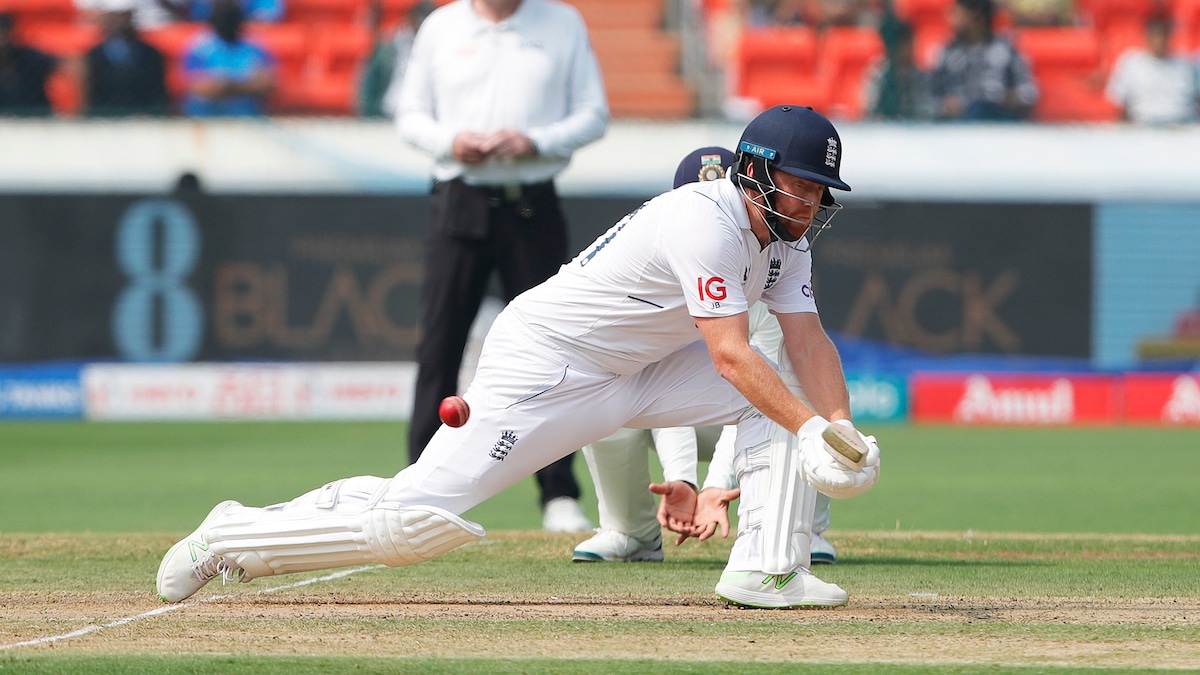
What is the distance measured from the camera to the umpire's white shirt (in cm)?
628

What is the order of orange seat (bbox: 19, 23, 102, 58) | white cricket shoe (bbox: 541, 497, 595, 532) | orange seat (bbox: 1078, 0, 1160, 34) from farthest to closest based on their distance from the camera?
1. orange seat (bbox: 1078, 0, 1160, 34)
2. orange seat (bbox: 19, 23, 102, 58)
3. white cricket shoe (bbox: 541, 497, 595, 532)

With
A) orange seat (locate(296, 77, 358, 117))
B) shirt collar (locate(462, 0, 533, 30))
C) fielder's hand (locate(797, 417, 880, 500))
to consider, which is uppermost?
shirt collar (locate(462, 0, 533, 30))

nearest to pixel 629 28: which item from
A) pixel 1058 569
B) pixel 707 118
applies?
pixel 707 118

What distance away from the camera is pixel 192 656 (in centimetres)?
346

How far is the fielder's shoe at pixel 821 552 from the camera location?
5.15 meters

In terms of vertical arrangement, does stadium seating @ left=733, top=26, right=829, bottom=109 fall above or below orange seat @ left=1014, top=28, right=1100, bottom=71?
below

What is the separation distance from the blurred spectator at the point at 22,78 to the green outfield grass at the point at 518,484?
2.52m

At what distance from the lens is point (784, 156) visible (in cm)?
402

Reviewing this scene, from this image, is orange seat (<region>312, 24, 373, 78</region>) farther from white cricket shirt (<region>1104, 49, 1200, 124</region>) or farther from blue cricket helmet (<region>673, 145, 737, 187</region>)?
blue cricket helmet (<region>673, 145, 737, 187</region>)

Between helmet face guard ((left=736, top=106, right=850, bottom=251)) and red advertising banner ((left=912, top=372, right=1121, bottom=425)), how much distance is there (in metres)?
8.33

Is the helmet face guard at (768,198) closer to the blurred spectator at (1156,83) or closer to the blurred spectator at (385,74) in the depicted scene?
the blurred spectator at (385,74)

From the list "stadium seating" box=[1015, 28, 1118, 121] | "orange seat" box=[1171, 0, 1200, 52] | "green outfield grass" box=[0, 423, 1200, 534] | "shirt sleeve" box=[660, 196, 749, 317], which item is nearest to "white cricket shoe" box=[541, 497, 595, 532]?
"green outfield grass" box=[0, 423, 1200, 534]

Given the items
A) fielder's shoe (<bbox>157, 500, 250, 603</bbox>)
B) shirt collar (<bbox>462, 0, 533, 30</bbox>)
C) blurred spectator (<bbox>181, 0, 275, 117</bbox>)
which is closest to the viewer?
fielder's shoe (<bbox>157, 500, 250, 603</bbox>)

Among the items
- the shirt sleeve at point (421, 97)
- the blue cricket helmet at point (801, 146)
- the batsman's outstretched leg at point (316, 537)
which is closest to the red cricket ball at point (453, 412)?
the batsman's outstretched leg at point (316, 537)
